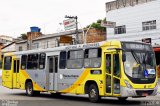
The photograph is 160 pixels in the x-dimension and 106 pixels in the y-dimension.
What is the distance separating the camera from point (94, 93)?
1830cm

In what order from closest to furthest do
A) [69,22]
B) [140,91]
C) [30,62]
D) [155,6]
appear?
1. [140,91]
2. [30,62]
3. [155,6]
4. [69,22]

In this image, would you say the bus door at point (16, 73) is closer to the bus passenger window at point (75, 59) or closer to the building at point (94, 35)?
the bus passenger window at point (75, 59)

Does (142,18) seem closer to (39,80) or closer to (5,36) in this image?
(39,80)

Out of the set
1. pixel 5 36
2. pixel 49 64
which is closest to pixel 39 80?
pixel 49 64

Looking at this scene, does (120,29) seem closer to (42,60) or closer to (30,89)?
(30,89)

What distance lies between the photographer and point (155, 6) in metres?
39.2

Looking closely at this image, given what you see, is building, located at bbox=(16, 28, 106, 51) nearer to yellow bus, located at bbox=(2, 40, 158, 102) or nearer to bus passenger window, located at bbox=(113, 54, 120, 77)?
yellow bus, located at bbox=(2, 40, 158, 102)

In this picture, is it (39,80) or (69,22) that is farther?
(69,22)

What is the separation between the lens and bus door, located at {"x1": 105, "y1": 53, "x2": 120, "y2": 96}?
56.1ft

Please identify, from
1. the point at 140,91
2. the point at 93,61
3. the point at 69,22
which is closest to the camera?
the point at 140,91

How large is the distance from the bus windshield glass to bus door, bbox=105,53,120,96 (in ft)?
1.53

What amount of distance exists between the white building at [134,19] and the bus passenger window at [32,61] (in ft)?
59.5

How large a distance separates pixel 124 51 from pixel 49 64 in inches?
249

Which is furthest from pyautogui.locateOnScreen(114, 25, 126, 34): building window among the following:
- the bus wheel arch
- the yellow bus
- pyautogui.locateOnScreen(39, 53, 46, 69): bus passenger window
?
the bus wheel arch
